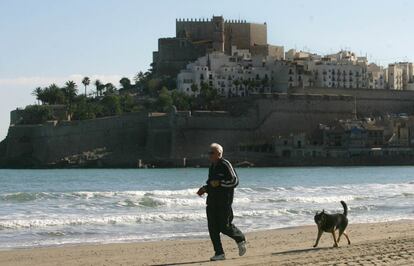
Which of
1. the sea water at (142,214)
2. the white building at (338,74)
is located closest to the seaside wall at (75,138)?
the white building at (338,74)

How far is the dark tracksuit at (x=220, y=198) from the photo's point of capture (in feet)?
30.5

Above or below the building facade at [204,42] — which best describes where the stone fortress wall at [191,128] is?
below

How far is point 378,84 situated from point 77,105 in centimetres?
3048

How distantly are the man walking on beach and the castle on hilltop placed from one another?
7527 centimetres

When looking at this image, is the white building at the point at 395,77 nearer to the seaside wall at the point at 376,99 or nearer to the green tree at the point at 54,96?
the seaside wall at the point at 376,99

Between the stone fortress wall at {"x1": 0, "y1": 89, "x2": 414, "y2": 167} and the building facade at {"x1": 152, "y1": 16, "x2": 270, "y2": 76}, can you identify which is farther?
the building facade at {"x1": 152, "y1": 16, "x2": 270, "y2": 76}

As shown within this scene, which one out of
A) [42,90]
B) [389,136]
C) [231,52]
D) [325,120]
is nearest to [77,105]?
[42,90]

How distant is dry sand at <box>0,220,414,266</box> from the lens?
9078 millimetres

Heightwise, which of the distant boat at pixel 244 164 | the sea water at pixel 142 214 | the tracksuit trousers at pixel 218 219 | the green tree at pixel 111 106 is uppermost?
the green tree at pixel 111 106

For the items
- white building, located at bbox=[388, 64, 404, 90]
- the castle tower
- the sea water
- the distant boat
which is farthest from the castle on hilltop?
the sea water

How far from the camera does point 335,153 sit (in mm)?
69188

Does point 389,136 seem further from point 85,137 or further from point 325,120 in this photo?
point 85,137

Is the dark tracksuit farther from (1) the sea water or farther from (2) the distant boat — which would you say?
(2) the distant boat

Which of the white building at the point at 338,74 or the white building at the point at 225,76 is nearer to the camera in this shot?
the white building at the point at 225,76
